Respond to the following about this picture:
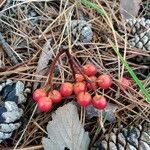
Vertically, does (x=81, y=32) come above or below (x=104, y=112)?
above

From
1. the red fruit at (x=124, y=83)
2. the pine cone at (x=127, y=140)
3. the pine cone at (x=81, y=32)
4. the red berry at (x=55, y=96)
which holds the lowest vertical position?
the pine cone at (x=127, y=140)

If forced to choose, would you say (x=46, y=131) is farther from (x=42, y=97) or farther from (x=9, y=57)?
(x=9, y=57)

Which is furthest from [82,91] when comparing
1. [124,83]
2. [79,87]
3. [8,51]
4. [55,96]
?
[8,51]

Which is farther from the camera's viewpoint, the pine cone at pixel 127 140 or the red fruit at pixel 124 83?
the red fruit at pixel 124 83

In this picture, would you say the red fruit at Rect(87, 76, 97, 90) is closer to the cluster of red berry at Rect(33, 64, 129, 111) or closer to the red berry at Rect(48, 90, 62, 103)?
the cluster of red berry at Rect(33, 64, 129, 111)

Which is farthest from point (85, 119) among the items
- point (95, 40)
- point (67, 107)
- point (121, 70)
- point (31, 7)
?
point (31, 7)

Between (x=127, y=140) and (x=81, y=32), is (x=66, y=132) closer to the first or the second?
(x=127, y=140)

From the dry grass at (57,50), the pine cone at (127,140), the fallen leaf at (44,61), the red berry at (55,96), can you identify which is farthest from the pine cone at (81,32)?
the pine cone at (127,140)

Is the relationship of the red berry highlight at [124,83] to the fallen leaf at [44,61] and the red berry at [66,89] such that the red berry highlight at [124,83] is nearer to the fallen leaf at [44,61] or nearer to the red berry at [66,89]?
the red berry at [66,89]
